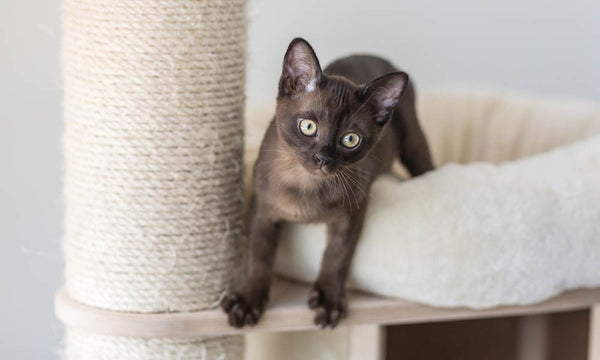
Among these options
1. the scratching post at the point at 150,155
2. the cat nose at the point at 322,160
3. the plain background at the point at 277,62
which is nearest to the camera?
the cat nose at the point at 322,160

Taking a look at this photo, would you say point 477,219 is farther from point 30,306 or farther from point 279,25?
point 30,306

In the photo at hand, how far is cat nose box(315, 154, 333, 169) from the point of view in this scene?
0.93m

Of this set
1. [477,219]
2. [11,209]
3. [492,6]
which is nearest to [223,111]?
[477,219]

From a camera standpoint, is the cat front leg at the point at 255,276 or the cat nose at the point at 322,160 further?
the cat front leg at the point at 255,276

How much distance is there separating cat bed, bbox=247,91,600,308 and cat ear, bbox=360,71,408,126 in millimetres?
193

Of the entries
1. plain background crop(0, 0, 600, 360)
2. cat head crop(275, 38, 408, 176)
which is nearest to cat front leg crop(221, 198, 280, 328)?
cat head crop(275, 38, 408, 176)

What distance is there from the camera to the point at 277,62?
1706mm

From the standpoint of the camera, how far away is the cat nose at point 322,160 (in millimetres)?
935

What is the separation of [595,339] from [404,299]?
36 centimetres

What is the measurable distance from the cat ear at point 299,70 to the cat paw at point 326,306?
0.96 ft

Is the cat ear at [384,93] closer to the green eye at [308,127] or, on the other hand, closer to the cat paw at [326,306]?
the green eye at [308,127]

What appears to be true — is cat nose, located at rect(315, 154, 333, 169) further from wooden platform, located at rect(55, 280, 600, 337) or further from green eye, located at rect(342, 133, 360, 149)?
wooden platform, located at rect(55, 280, 600, 337)

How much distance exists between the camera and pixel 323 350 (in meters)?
1.33

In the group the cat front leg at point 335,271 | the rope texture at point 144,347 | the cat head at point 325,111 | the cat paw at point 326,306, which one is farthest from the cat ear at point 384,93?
the rope texture at point 144,347
